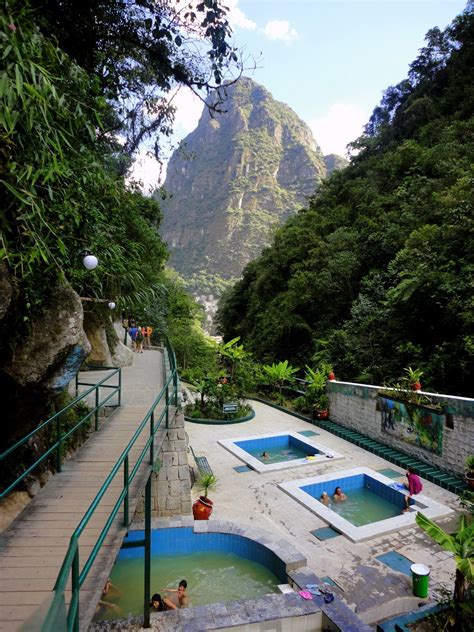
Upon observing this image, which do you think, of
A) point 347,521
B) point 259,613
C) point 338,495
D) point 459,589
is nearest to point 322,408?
point 338,495

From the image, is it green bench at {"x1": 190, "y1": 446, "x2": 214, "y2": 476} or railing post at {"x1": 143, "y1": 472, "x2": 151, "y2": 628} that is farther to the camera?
green bench at {"x1": 190, "y1": 446, "x2": 214, "y2": 476}

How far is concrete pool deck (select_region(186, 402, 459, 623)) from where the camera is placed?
5609 mm

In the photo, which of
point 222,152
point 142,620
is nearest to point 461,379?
point 142,620

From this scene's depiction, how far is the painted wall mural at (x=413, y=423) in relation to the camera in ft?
32.8

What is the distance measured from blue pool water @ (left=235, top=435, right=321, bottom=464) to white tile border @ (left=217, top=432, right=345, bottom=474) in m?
0.09

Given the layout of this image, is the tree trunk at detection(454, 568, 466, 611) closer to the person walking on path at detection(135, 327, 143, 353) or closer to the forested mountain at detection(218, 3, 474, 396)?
the forested mountain at detection(218, 3, 474, 396)

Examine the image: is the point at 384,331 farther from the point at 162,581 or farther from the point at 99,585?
the point at 99,585

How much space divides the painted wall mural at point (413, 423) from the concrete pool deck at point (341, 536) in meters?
0.95

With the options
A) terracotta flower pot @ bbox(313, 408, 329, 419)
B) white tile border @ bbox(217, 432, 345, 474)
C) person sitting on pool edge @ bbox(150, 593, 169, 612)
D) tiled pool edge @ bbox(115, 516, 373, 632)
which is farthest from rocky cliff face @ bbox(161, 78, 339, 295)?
tiled pool edge @ bbox(115, 516, 373, 632)

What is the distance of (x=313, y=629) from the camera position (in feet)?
16.0

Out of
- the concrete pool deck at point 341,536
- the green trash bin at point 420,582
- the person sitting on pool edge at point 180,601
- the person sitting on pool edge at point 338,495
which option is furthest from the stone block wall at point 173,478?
the green trash bin at point 420,582

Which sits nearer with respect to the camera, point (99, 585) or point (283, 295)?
point (99, 585)

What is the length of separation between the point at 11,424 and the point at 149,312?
19414mm

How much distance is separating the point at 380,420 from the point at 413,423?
1.43 metres
